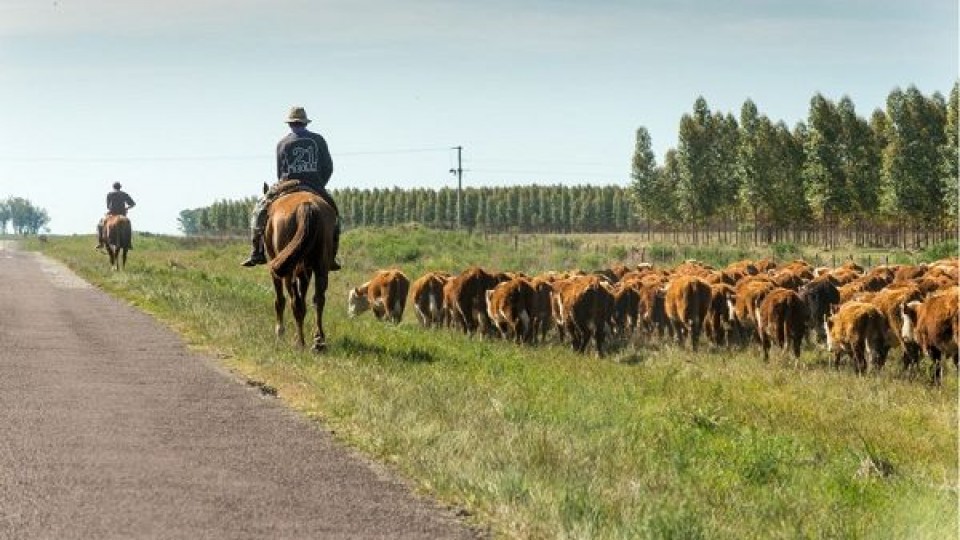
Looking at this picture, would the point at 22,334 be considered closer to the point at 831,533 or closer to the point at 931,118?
the point at 831,533

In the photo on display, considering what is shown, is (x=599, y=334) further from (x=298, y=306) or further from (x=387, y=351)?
(x=298, y=306)

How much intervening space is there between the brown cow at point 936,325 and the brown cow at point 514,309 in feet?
23.7

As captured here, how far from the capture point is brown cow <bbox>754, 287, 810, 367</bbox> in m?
21.8

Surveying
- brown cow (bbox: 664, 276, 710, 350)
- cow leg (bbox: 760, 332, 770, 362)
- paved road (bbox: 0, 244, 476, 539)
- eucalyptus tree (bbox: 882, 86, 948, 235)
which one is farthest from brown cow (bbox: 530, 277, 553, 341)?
eucalyptus tree (bbox: 882, 86, 948, 235)

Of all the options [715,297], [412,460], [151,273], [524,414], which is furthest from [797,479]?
[151,273]

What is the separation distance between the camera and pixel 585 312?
23.2m

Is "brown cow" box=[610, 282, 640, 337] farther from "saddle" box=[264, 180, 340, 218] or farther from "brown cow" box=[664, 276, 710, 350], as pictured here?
"saddle" box=[264, 180, 340, 218]

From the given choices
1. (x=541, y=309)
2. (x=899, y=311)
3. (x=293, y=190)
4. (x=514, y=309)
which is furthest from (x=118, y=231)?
(x=899, y=311)

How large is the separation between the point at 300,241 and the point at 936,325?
10.6m

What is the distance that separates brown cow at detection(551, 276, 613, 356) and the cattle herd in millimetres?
20

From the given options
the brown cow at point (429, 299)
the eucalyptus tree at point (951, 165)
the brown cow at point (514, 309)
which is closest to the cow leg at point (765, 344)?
the brown cow at point (514, 309)

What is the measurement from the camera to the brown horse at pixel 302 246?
1439 cm

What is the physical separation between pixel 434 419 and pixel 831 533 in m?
3.41

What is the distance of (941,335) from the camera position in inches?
737
